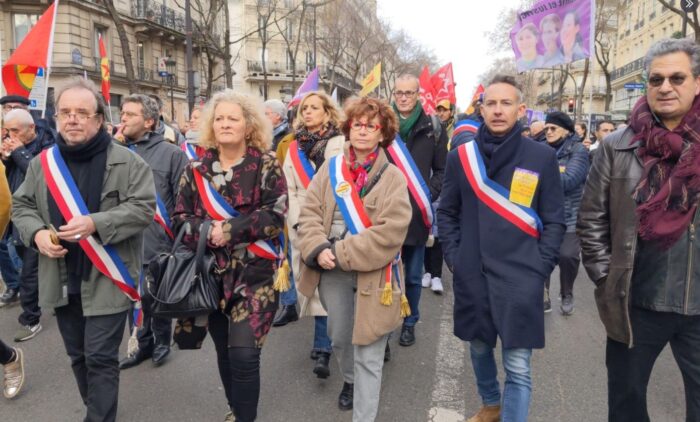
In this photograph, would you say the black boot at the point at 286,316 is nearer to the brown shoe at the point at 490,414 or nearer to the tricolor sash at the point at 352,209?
the tricolor sash at the point at 352,209

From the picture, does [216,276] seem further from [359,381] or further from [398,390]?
[398,390]

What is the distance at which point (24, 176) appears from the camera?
5.00 m

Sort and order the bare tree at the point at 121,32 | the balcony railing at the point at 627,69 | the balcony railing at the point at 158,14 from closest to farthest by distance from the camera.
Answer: the bare tree at the point at 121,32
the balcony railing at the point at 158,14
the balcony railing at the point at 627,69

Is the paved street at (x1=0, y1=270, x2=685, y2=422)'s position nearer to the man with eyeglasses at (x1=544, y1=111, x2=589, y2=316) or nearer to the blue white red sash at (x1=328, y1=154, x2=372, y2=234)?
the man with eyeglasses at (x1=544, y1=111, x2=589, y2=316)

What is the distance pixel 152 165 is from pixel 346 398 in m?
2.22

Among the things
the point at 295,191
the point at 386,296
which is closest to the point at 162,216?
the point at 295,191

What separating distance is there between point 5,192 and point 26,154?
80.8 inches

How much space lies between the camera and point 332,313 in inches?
124

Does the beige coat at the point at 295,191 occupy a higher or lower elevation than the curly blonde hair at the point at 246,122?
lower

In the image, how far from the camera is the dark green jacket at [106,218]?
9.37 ft

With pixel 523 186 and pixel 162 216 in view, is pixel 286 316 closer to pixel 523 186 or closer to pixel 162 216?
pixel 162 216

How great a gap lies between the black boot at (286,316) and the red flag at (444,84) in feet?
22.7

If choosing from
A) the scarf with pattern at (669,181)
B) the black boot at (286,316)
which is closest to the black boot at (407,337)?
the black boot at (286,316)

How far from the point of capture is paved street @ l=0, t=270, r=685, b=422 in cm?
340
